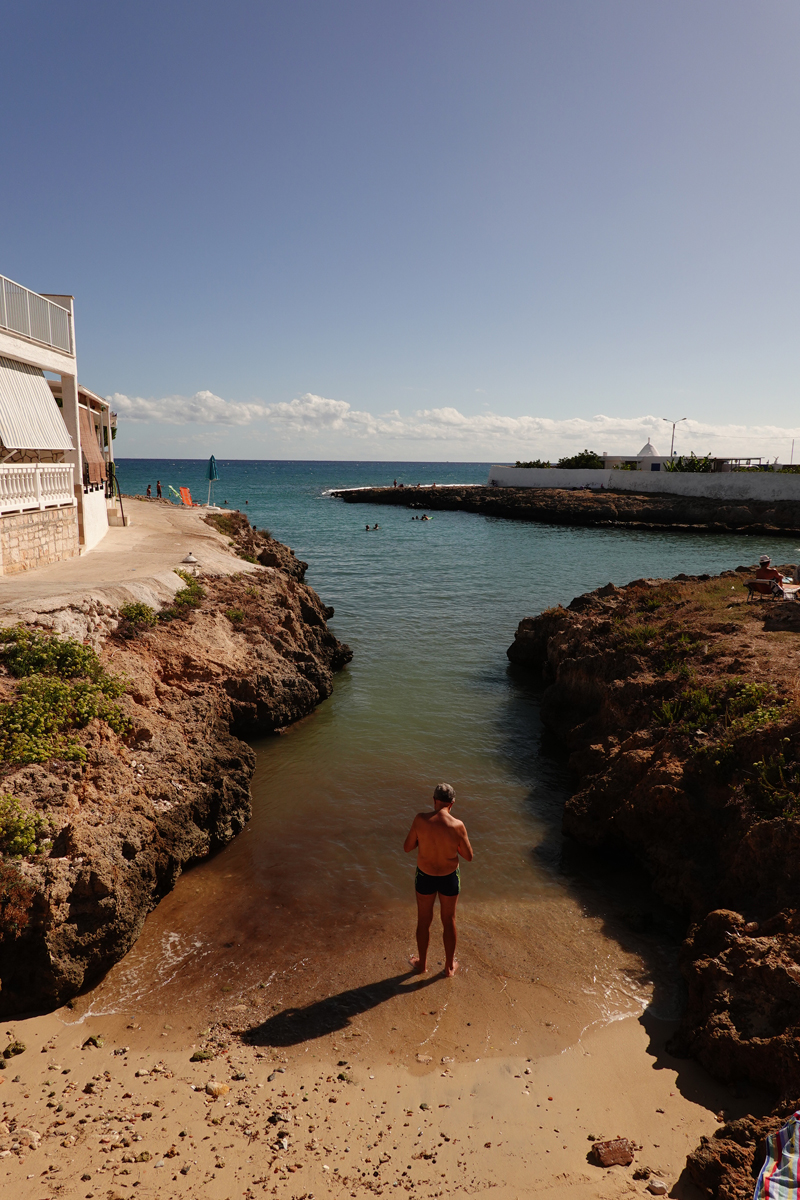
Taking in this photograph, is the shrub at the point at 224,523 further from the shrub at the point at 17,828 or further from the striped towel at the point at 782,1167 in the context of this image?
the striped towel at the point at 782,1167

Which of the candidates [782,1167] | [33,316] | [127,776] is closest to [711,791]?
[782,1167]

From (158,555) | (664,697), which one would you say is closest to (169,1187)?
(664,697)

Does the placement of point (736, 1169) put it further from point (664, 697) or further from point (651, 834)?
point (664, 697)

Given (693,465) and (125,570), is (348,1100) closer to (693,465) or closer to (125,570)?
(125,570)

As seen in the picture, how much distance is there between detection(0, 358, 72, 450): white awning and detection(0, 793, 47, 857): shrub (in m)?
9.55

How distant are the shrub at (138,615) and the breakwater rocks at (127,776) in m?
0.04

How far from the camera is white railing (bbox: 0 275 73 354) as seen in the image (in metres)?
13.9

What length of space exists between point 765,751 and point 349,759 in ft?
23.5

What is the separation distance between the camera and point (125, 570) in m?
14.8

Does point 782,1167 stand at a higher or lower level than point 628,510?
lower

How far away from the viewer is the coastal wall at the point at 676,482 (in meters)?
57.8

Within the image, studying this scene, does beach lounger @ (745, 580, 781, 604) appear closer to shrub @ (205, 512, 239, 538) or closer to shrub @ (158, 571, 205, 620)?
shrub @ (158, 571, 205, 620)

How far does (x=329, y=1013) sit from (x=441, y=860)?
183cm

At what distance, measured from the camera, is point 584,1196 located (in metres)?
4.52
